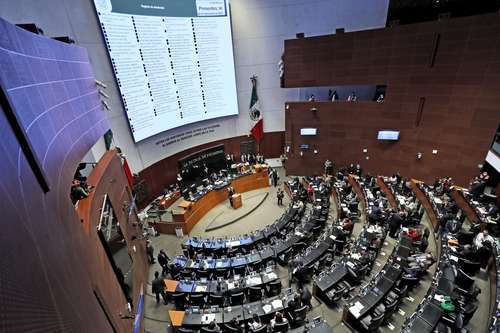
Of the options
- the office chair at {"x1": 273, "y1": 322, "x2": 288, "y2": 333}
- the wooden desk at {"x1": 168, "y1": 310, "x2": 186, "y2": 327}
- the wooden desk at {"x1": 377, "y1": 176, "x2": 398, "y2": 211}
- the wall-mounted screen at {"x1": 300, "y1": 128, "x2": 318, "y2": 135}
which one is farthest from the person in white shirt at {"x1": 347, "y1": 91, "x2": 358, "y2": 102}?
the wooden desk at {"x1": 168, "y1": 310, "x2": 186, "y2": 327}

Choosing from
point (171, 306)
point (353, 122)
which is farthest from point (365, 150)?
point (171, 306)

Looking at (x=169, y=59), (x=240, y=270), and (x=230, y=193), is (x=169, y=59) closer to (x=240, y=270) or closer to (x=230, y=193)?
(x=230, y=193)

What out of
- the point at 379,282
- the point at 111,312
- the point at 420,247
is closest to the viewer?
the point at 111,312

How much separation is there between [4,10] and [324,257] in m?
14.4

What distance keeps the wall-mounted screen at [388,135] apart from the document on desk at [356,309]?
Result: 11.3 m

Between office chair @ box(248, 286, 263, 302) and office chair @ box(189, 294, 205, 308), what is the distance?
5.37 feet

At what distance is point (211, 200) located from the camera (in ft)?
51.5

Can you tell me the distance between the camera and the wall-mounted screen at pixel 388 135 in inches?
594

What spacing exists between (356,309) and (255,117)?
50.6ft

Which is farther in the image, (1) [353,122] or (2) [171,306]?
(1) [353,122]

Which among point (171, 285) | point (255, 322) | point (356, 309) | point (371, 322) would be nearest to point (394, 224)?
point (356, 309)

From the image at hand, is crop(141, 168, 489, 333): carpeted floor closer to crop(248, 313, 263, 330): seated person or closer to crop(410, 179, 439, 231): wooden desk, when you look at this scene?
crop(410, 179, 439, 231): wooden desk

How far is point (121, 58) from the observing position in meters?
12.4

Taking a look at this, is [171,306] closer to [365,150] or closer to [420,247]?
[420,247]
